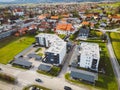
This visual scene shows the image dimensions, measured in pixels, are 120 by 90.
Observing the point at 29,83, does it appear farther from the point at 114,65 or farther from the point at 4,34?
the point at 4,34

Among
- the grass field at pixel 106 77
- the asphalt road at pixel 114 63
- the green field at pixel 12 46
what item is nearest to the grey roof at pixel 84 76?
the grass field at pixel 106 77

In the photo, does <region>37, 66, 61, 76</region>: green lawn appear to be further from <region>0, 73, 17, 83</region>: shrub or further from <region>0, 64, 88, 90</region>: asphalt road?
<region>0, 73, 17, 83</region>: shrub

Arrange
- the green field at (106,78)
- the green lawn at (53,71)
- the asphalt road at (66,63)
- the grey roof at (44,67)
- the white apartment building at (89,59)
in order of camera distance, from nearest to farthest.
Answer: the green field at (106,78) → the green lawn at (53,71) → the white apartment building at (89,59) → the asphalt road at (66,63) → the grey roof at (44,67)

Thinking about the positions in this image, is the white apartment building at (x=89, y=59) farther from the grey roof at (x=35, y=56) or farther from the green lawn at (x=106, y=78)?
the grey roof at (x=35, y=56)

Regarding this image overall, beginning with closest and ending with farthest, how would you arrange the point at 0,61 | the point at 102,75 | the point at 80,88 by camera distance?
the point at 80,88
the point at 102,75
the point at 0,61

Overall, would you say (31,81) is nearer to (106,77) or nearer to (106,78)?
(106,78)

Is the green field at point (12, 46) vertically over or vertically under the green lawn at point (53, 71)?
over

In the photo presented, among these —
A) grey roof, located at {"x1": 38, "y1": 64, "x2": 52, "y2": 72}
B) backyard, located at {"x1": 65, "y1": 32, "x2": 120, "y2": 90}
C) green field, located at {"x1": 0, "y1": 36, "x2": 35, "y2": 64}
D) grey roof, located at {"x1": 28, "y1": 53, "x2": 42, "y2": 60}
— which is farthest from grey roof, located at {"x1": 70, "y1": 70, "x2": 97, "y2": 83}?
green field, located at {"x1": 0, "y1": 36, "x2": 35, "y2": 64}

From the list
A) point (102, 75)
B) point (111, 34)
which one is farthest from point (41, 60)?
point (111, 34)
